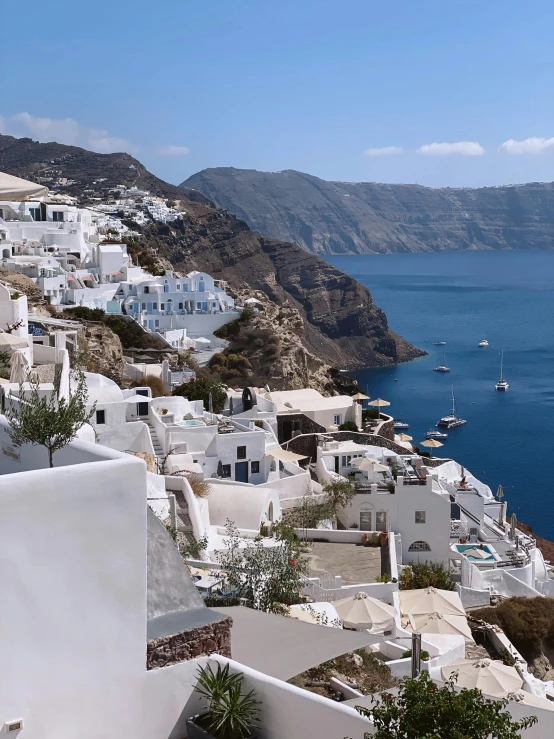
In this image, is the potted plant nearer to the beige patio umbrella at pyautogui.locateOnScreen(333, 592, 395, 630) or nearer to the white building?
the beige patio umbrella at pyautogui.locateOnScreen(333, 592, 395, 630)

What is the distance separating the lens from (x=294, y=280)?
11762 centimetres

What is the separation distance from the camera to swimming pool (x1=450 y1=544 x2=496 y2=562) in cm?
2214

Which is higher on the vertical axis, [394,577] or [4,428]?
[4,428]

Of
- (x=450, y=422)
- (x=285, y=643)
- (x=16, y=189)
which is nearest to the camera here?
(x=285, y=643)

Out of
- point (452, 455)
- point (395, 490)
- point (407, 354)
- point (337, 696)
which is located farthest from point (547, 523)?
point (407, 354)

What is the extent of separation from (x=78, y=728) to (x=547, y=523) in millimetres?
39732

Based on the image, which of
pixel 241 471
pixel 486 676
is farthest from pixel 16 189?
pixel 241 471

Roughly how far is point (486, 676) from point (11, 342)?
13143mm

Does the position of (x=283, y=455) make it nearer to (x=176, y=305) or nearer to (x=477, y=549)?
(x=477, y=549)

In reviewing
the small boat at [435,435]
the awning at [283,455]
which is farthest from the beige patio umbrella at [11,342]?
the small boat at [435,435]

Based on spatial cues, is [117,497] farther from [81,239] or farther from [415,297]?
[415,297]

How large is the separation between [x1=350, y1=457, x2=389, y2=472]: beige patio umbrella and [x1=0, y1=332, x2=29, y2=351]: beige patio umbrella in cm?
940

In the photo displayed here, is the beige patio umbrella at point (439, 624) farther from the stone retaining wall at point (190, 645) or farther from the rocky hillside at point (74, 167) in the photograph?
the rocky hillside at point (74, 167)

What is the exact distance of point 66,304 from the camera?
36.9 meters
